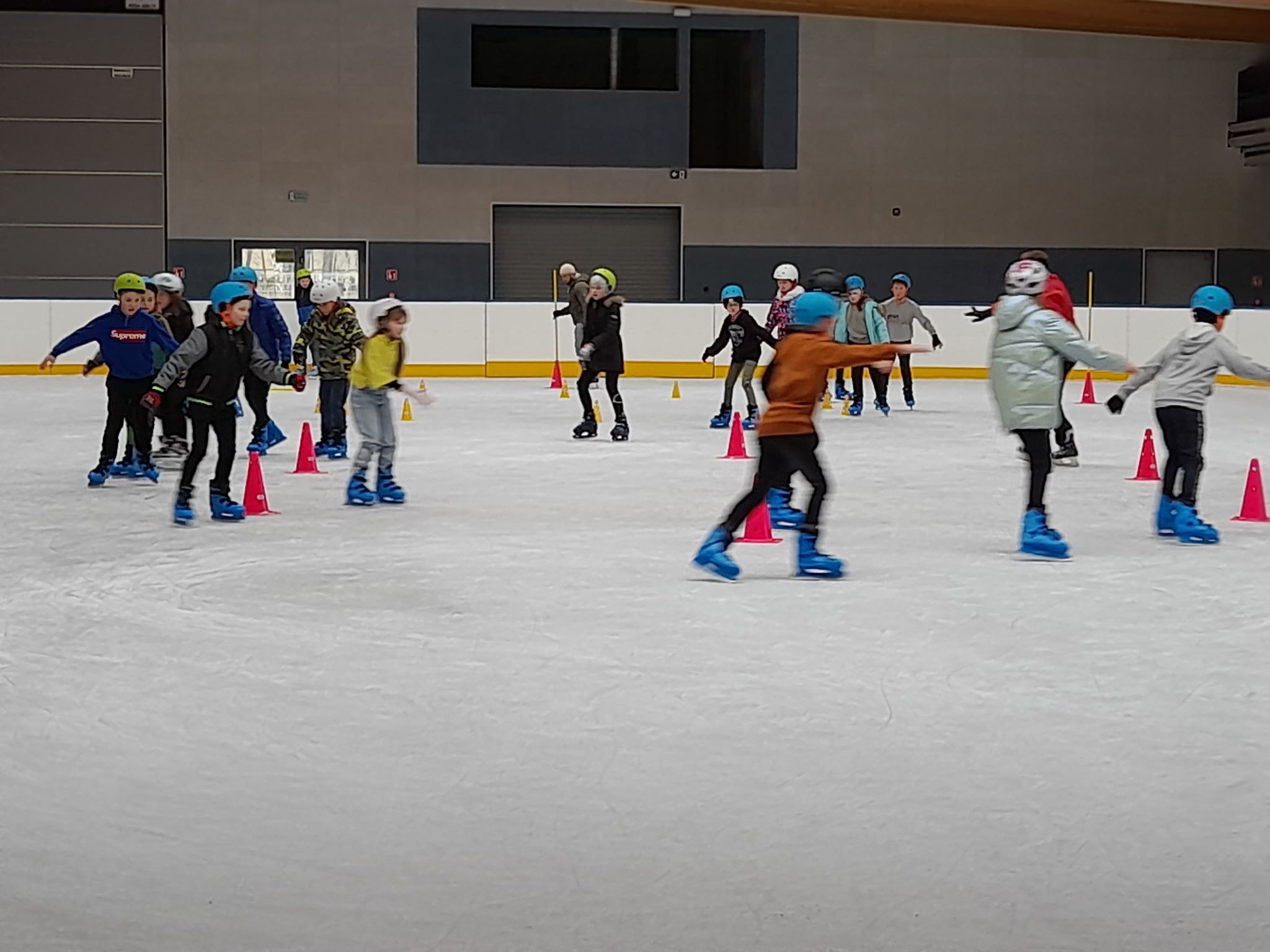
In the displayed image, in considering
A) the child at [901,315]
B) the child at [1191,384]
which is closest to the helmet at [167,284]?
the child at [1191,384]

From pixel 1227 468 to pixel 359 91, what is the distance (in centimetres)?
2010

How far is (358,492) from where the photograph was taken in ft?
33.3

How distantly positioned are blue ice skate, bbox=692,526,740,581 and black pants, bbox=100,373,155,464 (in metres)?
4.47

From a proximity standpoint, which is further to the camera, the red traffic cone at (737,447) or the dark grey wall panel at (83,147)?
the dark grey wall panel at (83,147)

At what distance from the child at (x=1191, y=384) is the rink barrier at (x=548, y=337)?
552 inches

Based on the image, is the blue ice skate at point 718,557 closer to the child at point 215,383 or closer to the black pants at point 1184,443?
the black pants at point 1184,443

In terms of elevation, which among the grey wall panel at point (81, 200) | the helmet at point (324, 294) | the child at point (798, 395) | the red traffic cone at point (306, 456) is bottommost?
the red traffic cone at point (306, 456)

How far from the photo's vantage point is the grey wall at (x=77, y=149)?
29.2 meters

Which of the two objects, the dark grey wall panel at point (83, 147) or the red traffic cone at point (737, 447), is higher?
the dark grey wall panel at point (83, 147)

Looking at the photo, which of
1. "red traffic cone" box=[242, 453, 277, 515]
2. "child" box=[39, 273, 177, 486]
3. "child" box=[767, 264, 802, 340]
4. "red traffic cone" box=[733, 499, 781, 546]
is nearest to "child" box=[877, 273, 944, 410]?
"child" box=[767, 264, 802, 340]

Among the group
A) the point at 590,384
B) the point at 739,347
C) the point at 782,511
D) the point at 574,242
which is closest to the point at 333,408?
the point at 590,384

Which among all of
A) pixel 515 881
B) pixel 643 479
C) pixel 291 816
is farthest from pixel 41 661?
pixel 643 479

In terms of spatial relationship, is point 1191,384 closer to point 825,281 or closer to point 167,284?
point 825,281

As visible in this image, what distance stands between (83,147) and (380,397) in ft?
70.6
